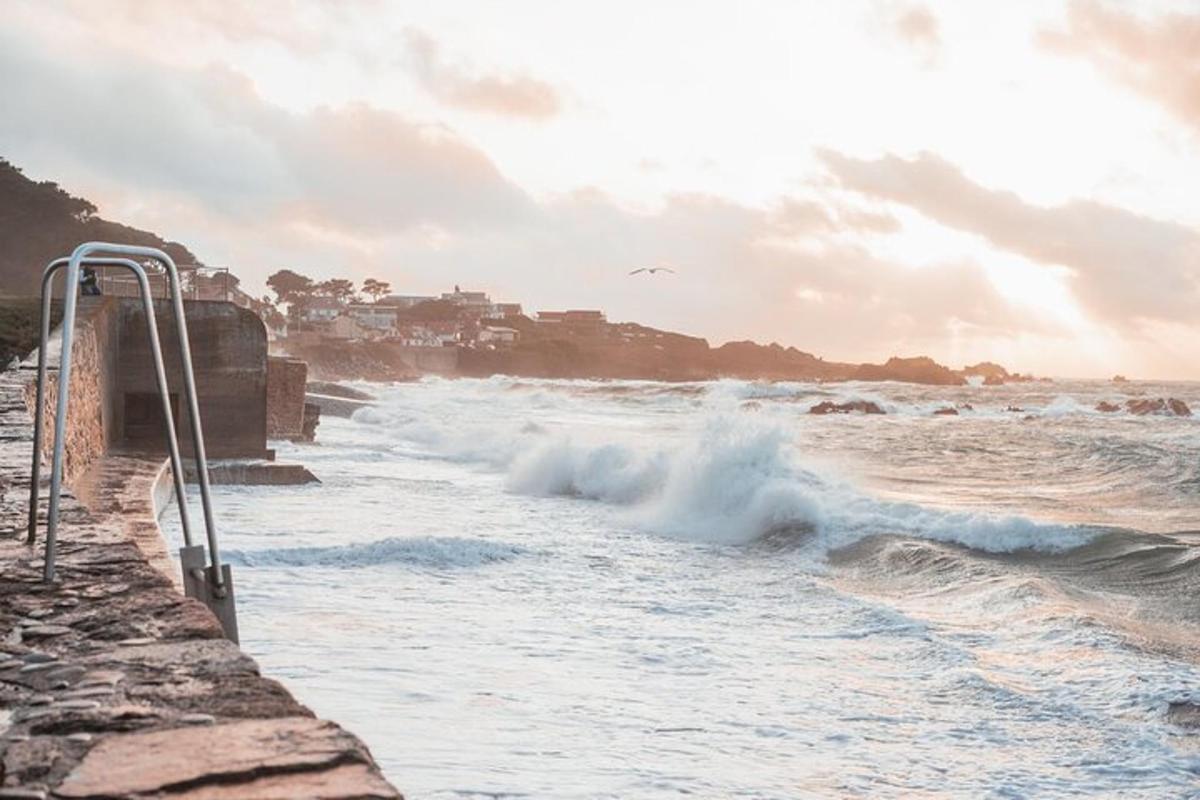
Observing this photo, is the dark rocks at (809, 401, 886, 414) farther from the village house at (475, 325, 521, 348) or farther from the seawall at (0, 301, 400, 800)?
the village house at (475, 325, 521, 348)

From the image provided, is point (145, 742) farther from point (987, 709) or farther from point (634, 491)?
point (634, 491)

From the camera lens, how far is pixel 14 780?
219cm

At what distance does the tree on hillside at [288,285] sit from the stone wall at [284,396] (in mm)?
112833

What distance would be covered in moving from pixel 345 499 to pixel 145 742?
1229 centimetres

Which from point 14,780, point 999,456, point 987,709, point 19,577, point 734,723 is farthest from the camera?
point 999,456

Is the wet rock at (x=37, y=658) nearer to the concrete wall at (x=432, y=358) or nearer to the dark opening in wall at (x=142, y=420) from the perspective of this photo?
the dark opening in wall at (x=142, y=420)

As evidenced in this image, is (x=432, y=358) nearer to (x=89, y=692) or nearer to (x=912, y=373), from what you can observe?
(x=912, y=373)

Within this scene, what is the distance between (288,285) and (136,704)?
134015mm

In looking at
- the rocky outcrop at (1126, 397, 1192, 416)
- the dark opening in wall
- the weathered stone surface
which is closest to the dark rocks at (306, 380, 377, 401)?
the dark opening in wall

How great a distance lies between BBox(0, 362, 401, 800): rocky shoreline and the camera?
215cm

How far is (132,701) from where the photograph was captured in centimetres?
264

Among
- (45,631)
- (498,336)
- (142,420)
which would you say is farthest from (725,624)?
(498,336)

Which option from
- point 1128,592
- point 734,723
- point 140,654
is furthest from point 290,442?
point 140,654

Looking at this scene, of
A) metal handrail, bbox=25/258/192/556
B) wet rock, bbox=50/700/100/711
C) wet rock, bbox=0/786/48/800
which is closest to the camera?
wet rock, bbox=0/786/48/800
